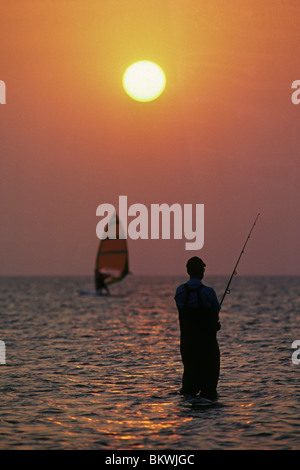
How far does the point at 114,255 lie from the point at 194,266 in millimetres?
51840

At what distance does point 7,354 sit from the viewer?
61.9 ft

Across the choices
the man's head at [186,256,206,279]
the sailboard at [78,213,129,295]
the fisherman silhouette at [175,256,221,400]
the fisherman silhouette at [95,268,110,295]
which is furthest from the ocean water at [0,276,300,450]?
the fisherman silhouette at [95,268,110,295]

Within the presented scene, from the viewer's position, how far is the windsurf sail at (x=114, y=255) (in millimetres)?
62469

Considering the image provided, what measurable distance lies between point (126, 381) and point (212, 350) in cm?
359

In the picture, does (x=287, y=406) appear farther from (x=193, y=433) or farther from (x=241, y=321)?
(x=241, y=321)

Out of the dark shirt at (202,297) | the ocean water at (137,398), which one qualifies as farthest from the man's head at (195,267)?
the ocean water at (137,398)

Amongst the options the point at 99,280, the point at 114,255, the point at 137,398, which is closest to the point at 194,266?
the point at 137,398

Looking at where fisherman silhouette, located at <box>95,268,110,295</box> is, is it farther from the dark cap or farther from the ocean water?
the dark cap

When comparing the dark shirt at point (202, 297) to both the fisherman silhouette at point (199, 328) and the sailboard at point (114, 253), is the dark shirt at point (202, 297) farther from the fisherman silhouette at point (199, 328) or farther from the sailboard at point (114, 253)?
the sailboard at point (114, 253)

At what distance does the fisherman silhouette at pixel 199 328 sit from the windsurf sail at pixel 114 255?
2005 inches

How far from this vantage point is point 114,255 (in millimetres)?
63031

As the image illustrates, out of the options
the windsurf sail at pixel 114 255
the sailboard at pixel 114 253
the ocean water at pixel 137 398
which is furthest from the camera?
the windsurf sail at pixel 114 255

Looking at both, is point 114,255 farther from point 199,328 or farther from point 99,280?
point 199,328
